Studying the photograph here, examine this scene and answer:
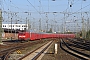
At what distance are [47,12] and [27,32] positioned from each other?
10.5 meters

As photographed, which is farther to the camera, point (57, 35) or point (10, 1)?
point (57, 35)

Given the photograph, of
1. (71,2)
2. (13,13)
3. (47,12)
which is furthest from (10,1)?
(47,12)

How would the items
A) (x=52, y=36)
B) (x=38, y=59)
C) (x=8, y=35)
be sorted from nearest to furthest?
(x=38, y=59) < (x=8, y=35) < (x=52, y=36)

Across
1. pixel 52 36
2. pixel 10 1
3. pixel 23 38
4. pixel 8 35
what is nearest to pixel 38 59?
pixel 10 1

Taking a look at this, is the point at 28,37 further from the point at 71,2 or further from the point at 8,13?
the point at 71,2

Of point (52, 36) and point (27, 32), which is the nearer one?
point (27, 32)

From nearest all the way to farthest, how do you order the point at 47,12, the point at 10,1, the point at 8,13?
1. the point at 10,1
2. the point at 8,13
3. the point at 47,12

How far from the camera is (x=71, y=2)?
125 feet

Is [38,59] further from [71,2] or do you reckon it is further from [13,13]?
[13,13]

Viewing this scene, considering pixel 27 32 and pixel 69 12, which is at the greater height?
pixel 69 12

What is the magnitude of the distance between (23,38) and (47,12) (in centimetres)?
1092

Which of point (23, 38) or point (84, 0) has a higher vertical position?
point (84, 0)

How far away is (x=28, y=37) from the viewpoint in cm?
6619

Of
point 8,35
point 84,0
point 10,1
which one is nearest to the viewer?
point 84,0
